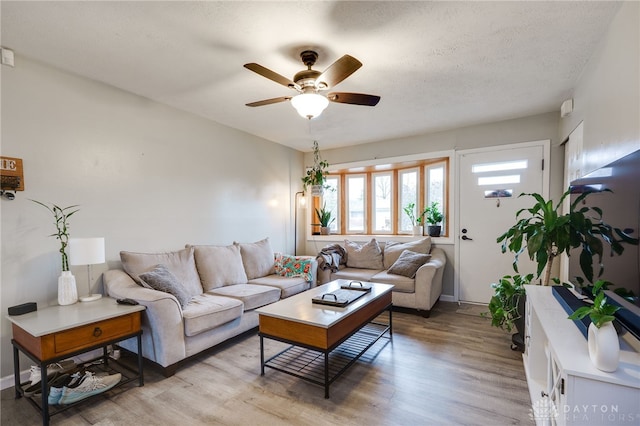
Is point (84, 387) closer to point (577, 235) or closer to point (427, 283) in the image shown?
point (427, 283)

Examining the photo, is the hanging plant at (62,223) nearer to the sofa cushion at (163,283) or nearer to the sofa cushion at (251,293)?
the sofa cushion at (163,283)

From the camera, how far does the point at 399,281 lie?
12.3 ft

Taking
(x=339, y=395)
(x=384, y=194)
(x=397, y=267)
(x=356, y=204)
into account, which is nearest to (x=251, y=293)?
(x=339, y=395)

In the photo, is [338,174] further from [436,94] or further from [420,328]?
[420,328]

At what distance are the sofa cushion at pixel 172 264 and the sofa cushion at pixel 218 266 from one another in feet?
0.24

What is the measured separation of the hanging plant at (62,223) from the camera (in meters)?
2.35

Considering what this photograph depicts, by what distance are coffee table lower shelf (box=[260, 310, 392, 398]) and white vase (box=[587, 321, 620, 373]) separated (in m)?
1.43

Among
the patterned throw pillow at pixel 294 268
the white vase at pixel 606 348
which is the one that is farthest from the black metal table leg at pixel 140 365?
the white vase at pixel 606 348

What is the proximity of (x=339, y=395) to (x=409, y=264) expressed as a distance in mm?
2129

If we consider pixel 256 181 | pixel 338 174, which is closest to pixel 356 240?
pixel 338 174

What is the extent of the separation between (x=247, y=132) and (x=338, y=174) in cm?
195

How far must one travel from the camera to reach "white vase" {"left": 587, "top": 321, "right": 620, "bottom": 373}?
3.52 feet

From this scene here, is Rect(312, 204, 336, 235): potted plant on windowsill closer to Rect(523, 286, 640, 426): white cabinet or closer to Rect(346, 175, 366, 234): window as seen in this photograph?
Rect(346, 175, 366, 234): window

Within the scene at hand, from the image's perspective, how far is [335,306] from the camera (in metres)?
2.40
